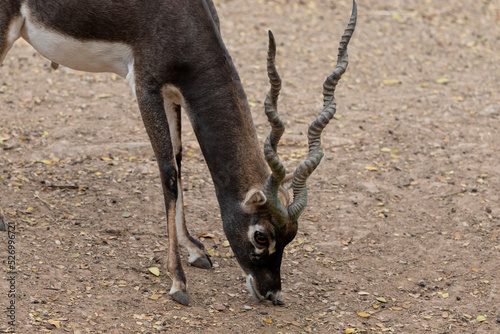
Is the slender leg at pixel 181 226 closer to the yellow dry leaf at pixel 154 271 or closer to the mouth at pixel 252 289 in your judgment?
the yellow dry leaf at pixel 154 271

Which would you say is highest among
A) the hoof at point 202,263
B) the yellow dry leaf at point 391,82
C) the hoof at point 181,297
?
the hoof at point 181,297

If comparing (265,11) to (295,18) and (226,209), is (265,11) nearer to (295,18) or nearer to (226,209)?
(295,18)

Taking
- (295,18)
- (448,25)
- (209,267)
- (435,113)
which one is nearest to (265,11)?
Result: (295,18)

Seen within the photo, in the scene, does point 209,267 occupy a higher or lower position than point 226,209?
lower

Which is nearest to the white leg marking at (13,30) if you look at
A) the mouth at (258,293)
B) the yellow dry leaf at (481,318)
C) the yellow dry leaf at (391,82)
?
the mouth at (258,293)

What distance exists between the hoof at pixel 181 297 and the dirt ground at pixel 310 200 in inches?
3.1

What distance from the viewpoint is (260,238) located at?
6980 mm

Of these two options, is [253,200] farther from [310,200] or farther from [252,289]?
[310,200]

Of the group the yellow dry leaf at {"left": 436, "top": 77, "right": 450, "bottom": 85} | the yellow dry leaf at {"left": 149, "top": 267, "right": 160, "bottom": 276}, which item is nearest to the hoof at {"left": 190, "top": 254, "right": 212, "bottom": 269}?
the yellow dry leaf at {"left": 149, "top": 267, "right": 160, "bottom": 276}

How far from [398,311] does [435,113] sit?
5.44 metres

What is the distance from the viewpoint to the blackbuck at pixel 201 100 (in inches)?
272

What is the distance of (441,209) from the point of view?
9.58m

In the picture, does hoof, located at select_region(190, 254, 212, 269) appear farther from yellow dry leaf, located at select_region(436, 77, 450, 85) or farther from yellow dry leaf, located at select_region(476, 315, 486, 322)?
yellow dry leaf, located at select_region(436, 77, 450, 85)

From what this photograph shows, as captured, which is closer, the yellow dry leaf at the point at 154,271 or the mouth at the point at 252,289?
the mouth at the point at 252,289
